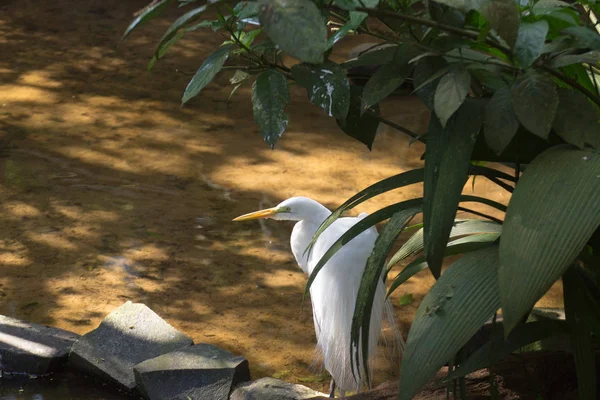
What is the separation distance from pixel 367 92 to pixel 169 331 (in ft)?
5.46

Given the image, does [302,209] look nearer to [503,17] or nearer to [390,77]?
[390,77]

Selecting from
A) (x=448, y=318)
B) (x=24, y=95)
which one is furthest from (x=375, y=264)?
(x=24, y=95)

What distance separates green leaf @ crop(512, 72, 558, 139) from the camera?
→ 93 cm

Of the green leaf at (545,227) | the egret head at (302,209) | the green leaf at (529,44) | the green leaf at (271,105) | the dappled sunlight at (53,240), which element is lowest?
the dappled sunlight at (53,240)

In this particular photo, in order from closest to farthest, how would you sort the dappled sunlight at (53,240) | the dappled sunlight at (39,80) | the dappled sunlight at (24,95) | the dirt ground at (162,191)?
the dirt ground at (162,191) < the dappled sunlight at (53,240) < the dappled sunlight at (24,95) < the dappled sunlight at (39,80)

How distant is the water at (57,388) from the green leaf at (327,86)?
1.59 meters

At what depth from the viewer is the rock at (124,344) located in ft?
7.87

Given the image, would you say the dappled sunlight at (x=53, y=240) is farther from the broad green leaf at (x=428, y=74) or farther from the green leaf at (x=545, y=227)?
the green leaf at (x=545, y=227)

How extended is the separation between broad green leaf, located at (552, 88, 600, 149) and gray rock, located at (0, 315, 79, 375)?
186 cm

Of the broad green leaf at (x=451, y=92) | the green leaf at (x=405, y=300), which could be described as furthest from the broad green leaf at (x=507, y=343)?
the green leaf at (x=405, y=300)

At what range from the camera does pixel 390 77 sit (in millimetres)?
1080

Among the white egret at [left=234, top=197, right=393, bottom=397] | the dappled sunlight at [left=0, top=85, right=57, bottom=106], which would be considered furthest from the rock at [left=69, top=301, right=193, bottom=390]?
the dappled sunlight at [left=0, top=85, right=57, bottom=106]

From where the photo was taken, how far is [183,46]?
6.17m

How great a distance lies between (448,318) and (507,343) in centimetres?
26
